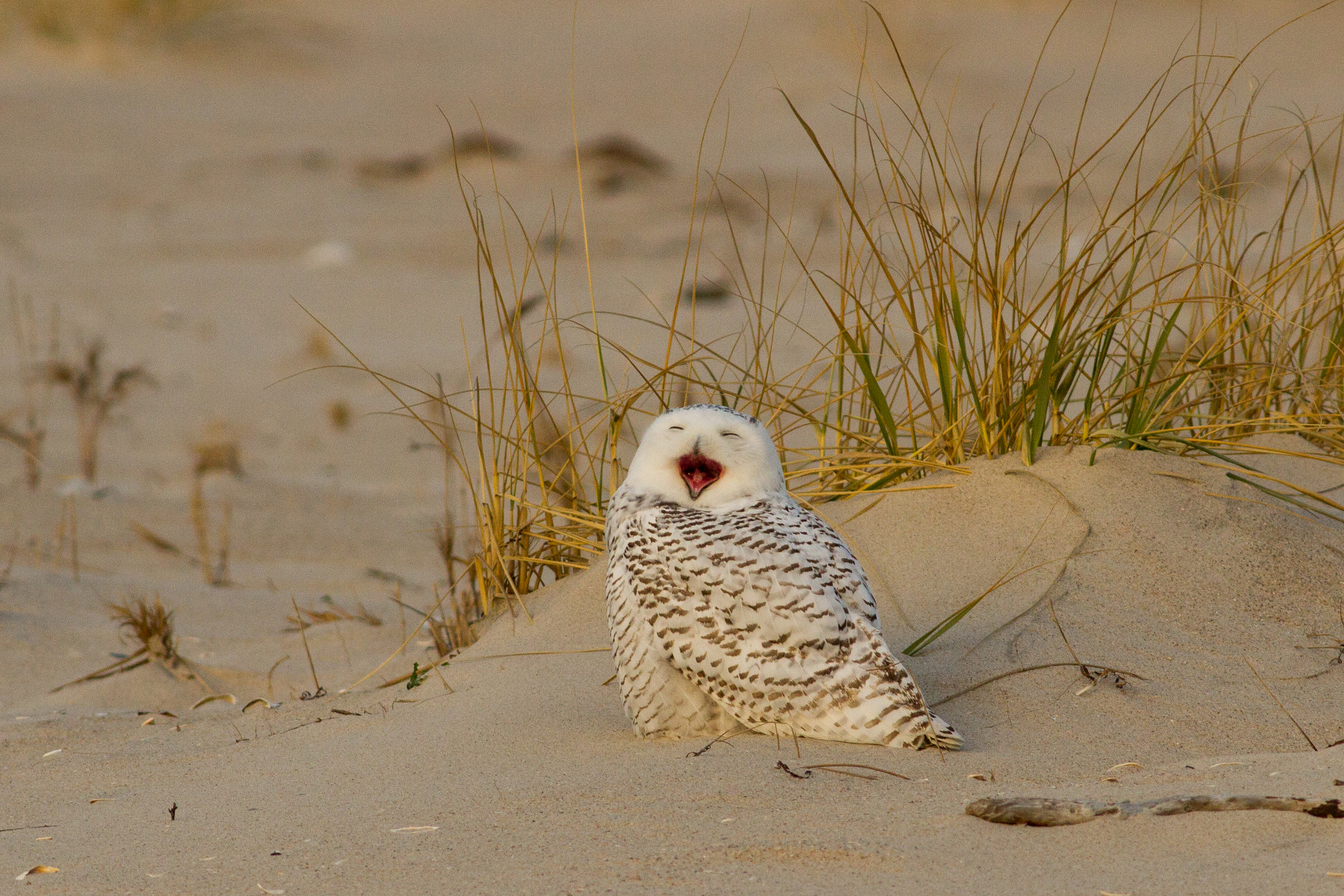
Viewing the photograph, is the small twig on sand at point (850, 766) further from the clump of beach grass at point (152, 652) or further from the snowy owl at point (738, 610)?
the clump of beach grass at point (152, 652)

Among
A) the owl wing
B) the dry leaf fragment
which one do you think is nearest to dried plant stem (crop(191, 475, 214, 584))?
the dry leaf fragment

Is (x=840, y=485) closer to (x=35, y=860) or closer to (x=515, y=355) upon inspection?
(x=515, y=355)

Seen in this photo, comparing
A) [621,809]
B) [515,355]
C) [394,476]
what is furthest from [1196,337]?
[394,476]

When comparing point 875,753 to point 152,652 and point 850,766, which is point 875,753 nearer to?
point 850,766

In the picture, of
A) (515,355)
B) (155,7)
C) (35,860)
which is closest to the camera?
(35,860)

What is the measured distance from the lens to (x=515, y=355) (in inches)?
134

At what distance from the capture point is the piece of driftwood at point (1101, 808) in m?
1.99

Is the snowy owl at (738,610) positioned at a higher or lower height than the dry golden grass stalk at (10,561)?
higher

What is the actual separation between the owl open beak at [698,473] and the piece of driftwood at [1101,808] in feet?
2.82

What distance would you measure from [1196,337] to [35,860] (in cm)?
301

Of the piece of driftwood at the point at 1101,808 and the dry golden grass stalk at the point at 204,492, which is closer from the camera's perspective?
the piece of driftwood at the point at 1101,808

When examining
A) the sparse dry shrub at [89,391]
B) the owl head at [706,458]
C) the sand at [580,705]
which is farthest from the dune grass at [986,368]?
the sparse dry shrub at [89,391]

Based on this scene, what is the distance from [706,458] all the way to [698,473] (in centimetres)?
4

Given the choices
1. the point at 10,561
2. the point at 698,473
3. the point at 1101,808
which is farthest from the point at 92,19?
the point at 1101,808
